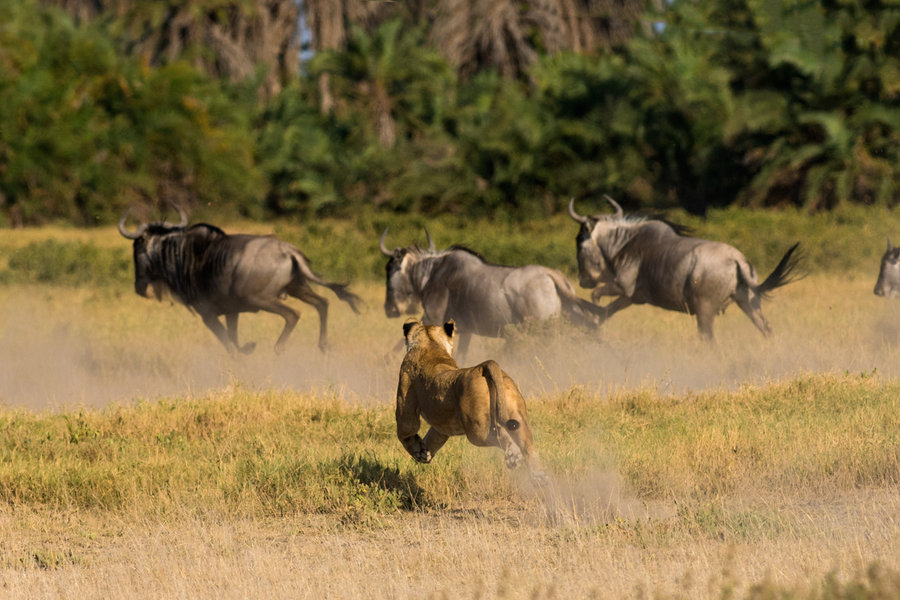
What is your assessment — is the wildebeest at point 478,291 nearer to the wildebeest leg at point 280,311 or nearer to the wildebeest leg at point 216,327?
the wildebeest leg at point 280,311

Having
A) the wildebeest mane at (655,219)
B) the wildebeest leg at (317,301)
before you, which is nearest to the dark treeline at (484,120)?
the wildebeest mane at (655,219)

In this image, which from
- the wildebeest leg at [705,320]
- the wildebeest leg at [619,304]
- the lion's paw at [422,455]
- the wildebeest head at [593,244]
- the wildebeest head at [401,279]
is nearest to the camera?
the lion's paw at [422,455]

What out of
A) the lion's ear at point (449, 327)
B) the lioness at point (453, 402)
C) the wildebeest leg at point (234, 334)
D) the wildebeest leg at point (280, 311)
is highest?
the lion's ear at point (449, 327)

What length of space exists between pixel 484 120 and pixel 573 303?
20.6 metres

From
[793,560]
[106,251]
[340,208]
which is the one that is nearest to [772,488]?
[793,560]

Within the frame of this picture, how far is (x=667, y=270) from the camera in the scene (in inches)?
484

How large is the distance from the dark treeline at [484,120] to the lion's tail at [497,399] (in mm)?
18262

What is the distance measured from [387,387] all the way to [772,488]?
4900 mm

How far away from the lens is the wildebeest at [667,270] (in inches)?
475

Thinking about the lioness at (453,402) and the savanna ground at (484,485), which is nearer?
the savanna ground at (484,485)

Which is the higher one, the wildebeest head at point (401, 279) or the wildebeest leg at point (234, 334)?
the wildebeest head at point (401, 279)

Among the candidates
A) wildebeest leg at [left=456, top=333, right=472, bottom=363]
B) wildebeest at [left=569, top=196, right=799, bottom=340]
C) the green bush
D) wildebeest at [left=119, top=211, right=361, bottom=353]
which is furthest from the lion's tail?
the green bush

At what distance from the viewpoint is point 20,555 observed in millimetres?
6020

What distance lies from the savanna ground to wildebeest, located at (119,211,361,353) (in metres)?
1.06
